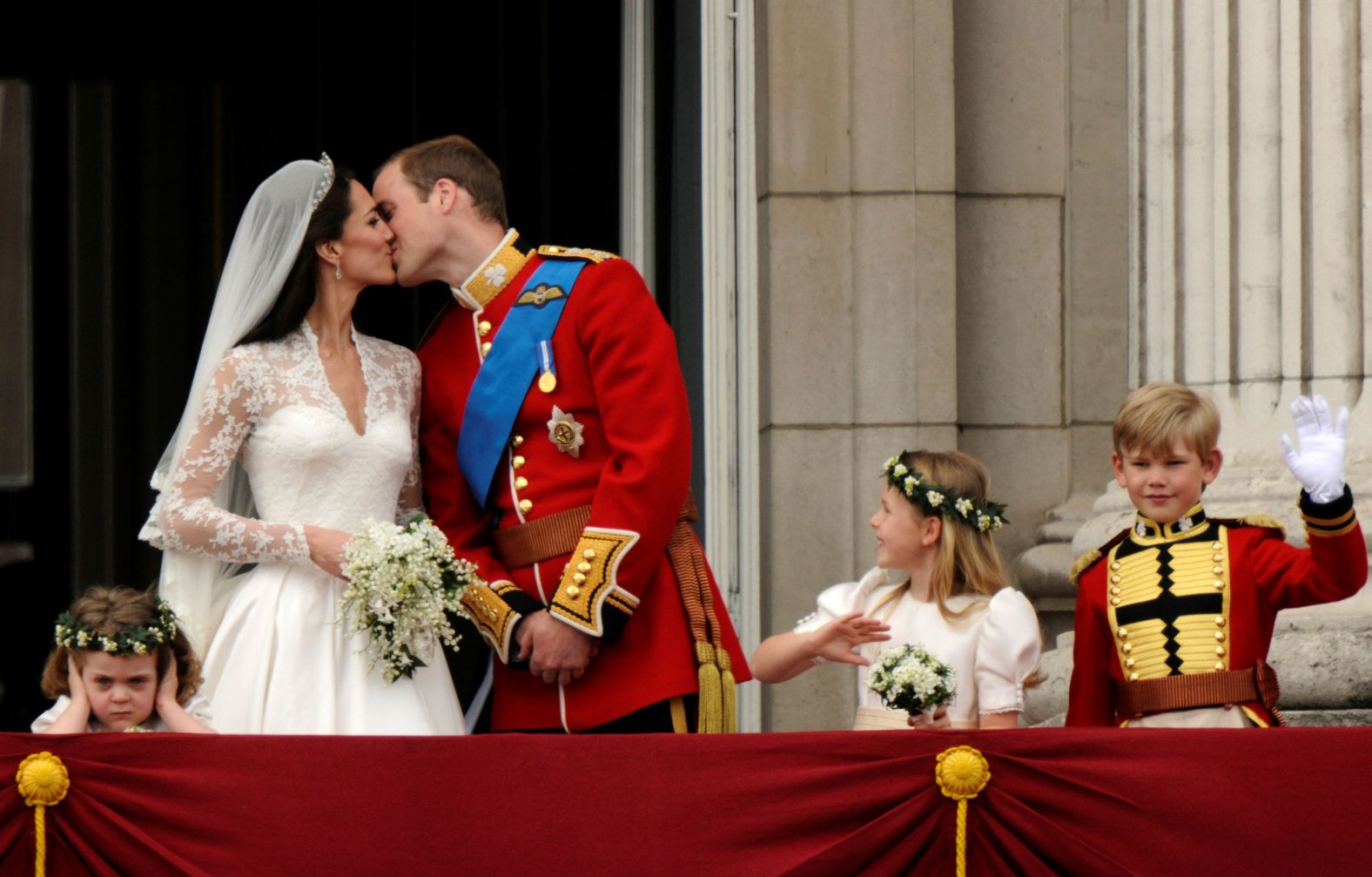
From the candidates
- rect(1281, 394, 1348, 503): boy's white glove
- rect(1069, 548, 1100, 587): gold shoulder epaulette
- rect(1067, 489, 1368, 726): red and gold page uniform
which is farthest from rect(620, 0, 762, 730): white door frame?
rect(1281, 394, 1348, 503): boy's white glove

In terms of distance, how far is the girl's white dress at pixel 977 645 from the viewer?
174 inches

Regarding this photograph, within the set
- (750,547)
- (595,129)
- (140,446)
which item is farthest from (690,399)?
(140,446)

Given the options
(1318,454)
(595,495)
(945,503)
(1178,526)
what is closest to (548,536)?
(595,495)

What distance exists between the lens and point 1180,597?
4.15 meters

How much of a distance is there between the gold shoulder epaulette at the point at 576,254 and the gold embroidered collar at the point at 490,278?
6 centimetres

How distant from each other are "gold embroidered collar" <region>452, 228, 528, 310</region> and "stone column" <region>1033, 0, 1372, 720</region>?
184 centimetres

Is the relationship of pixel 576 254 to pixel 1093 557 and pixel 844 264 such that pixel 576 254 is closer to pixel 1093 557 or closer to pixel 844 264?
pixel 1093 557

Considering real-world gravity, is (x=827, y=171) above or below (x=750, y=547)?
above

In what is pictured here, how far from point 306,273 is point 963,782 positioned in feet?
6.02

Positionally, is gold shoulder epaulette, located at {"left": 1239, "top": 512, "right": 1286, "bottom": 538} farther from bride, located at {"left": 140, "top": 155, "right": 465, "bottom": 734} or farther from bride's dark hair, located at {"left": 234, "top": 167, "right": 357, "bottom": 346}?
bride's dark hair, located at {"left": 234, "top": 167, "right": 357, "bottom": 346}

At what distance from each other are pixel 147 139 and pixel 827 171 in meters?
3.69

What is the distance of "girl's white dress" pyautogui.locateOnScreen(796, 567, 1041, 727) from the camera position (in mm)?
4410

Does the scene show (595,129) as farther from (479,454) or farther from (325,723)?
(325,723)

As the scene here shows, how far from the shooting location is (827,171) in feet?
20.5
